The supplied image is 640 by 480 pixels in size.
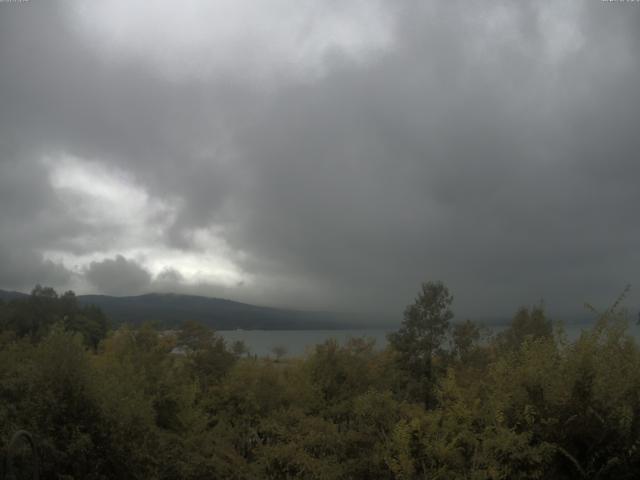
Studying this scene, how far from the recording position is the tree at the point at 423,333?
27.2 m

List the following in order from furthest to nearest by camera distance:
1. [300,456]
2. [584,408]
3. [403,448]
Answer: [300,456] < [403,448] < [584,408]

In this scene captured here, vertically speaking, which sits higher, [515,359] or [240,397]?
[515,359]

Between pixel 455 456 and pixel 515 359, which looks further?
pixel 515 359

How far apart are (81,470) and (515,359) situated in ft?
27.0

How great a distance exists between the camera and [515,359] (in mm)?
10117

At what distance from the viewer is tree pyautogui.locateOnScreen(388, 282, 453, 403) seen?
27156 millimetres

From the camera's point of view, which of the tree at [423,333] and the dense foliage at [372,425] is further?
the tree at [423,333]

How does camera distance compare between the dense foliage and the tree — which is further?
the tree

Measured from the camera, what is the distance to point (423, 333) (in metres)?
27.7

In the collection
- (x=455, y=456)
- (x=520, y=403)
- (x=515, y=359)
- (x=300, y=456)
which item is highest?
(x=515, y=359)

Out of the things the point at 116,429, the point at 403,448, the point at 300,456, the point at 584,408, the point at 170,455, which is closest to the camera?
the point at 584,408

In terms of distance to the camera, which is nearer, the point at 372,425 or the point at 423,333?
the point at 372,425

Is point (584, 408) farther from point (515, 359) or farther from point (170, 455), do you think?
point (170, 455)

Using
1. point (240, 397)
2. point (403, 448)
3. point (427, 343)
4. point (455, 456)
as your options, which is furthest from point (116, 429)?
point (427, 343)
